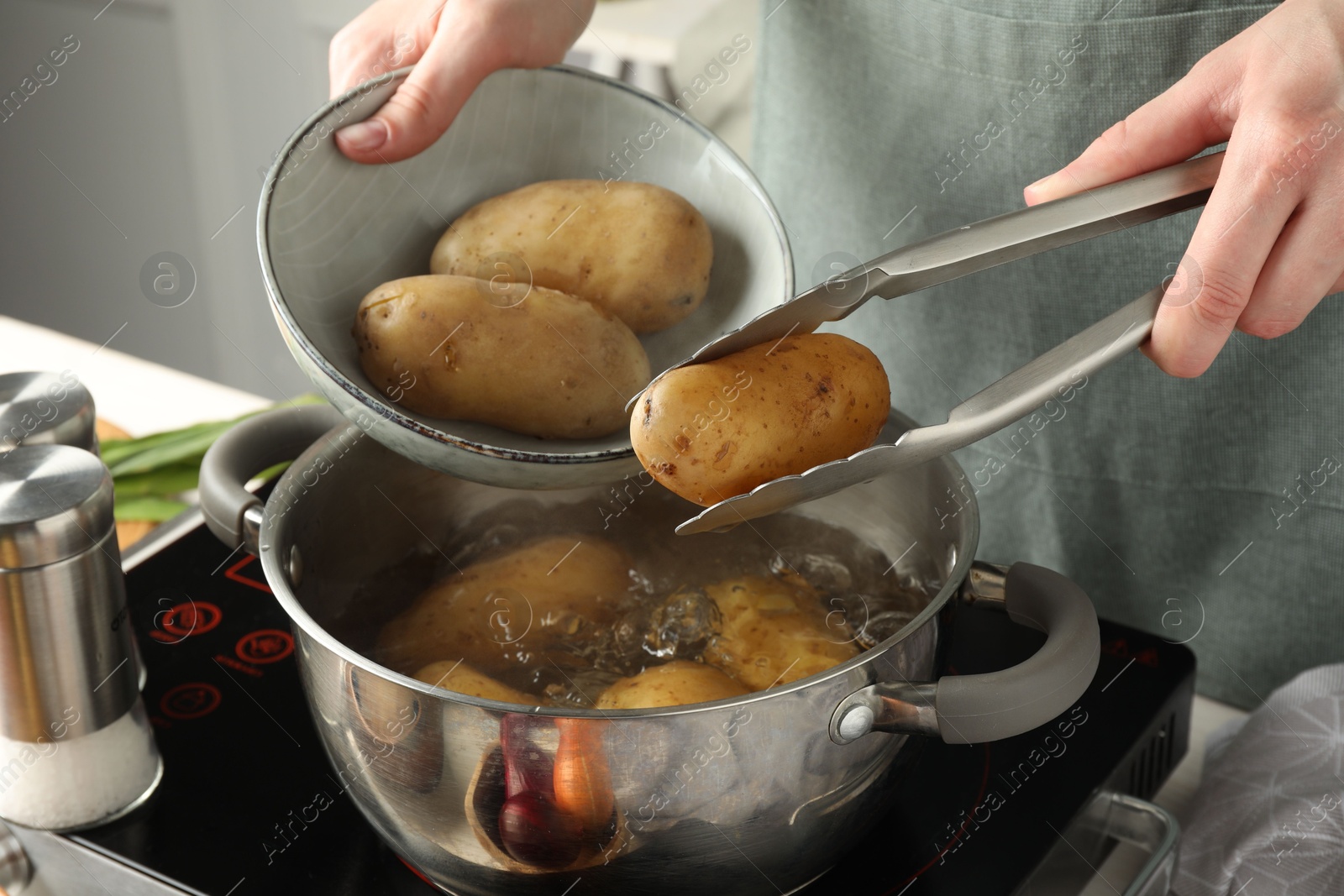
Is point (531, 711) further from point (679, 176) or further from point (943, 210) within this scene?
point (943, 210)

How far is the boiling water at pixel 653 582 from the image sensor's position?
0.54 metres

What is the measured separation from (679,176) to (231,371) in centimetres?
192

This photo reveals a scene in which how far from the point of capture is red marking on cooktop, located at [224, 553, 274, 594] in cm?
66

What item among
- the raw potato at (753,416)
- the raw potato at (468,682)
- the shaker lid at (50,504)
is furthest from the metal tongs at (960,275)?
the shaker lid at (50,504)

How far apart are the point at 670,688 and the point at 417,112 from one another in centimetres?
29

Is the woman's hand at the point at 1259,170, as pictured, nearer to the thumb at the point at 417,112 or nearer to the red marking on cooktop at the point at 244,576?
the thumb at the point at 417,112

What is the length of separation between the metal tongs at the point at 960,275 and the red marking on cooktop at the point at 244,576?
345 mm

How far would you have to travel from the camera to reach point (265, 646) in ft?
2.04

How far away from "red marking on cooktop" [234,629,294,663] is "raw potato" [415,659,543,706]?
0.46ft

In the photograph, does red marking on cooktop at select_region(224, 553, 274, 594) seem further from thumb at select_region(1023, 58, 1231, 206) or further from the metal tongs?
thumb at select_region(1023, 58, 1231, 206)

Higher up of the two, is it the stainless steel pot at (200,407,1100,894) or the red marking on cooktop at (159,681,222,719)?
the stainless steel pot at (200,407,1100,894)

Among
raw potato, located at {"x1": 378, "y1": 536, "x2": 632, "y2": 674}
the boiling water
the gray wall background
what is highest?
raw potato, located at {"x1": 378, "y1": 536, "x2": 632, "y2": 674}

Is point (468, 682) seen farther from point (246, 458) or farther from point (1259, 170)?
point (1259, 170)

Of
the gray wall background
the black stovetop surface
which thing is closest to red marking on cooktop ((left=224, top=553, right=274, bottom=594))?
the black stovetop surface
